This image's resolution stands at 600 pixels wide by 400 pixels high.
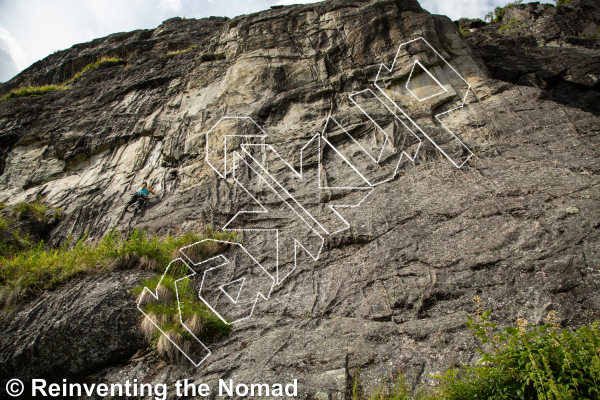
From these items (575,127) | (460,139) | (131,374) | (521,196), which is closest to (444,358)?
(521,196)

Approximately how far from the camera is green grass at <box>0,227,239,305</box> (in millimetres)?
6262

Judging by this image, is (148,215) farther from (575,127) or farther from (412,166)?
(575,127)

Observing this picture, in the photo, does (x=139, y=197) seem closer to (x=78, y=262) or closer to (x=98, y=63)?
(x=78, y=262)

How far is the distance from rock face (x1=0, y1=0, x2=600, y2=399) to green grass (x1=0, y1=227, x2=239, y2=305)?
0.43 m

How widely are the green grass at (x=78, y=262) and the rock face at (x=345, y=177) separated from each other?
429 millimetres

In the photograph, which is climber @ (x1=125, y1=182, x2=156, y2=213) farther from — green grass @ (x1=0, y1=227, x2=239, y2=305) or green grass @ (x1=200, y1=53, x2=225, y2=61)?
green grass @ (x1=200, y1=53, x2=225, y2=61)

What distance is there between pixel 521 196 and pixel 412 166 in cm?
234

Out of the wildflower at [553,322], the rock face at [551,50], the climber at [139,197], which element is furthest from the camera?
the rock face at [551,50]

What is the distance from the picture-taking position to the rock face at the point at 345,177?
484 centimetres

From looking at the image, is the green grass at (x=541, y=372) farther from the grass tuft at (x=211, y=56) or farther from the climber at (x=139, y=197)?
the grass tuft at (x=211, y=56)

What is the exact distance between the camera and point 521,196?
6230 millimetres
